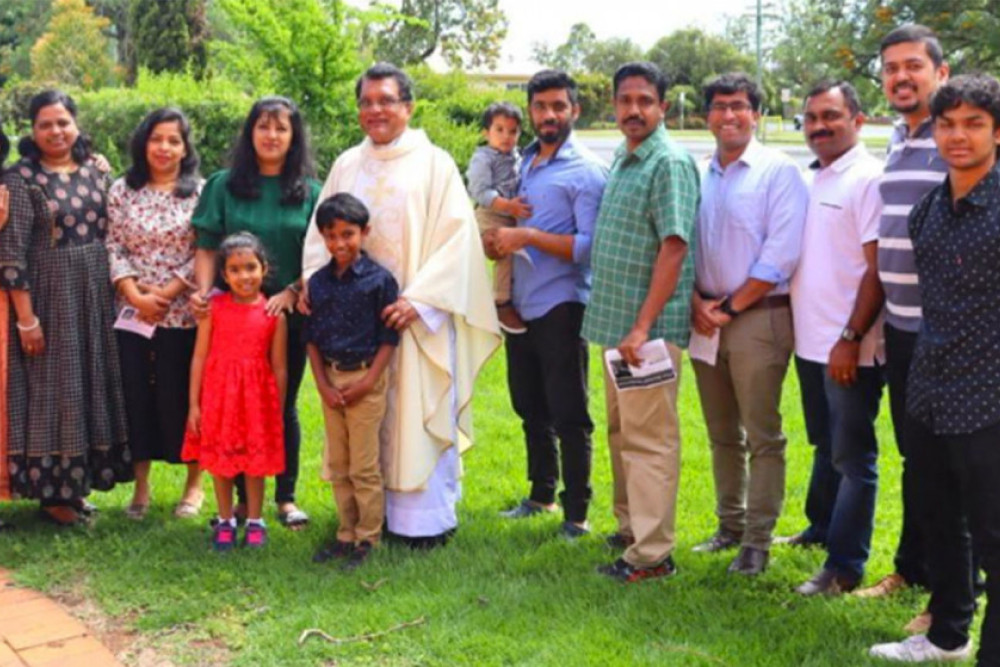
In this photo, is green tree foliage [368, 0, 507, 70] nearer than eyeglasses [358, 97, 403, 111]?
No

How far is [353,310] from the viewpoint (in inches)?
181

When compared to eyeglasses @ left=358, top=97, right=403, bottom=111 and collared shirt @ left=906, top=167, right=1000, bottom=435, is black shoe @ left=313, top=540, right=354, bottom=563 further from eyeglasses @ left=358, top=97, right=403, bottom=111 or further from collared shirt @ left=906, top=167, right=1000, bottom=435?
collared shirt @ left=906, top=167, right=1000, bottom=435

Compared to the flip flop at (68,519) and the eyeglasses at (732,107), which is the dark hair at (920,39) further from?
the flip flop at (68,519)

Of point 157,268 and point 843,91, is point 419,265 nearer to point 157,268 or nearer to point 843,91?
point 157,268

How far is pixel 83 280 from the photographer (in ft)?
16.5

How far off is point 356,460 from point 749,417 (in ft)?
5.14

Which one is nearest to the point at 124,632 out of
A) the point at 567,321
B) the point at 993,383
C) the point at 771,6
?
the point at 567,321

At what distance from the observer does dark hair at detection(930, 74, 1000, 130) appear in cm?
327

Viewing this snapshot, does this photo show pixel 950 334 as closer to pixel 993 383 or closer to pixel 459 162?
pixel 993 383

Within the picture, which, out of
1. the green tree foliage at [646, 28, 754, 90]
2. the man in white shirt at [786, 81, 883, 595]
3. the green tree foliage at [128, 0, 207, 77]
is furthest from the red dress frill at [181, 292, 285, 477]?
the green tree foliage at [646, 28, 754, 90]

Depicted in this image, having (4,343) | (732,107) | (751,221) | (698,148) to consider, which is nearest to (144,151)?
(4,343)

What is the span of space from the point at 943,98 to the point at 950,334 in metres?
0.68

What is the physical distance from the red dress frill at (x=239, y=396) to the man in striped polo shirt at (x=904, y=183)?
96.8 inches

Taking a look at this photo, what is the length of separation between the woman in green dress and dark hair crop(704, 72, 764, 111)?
1.78m
